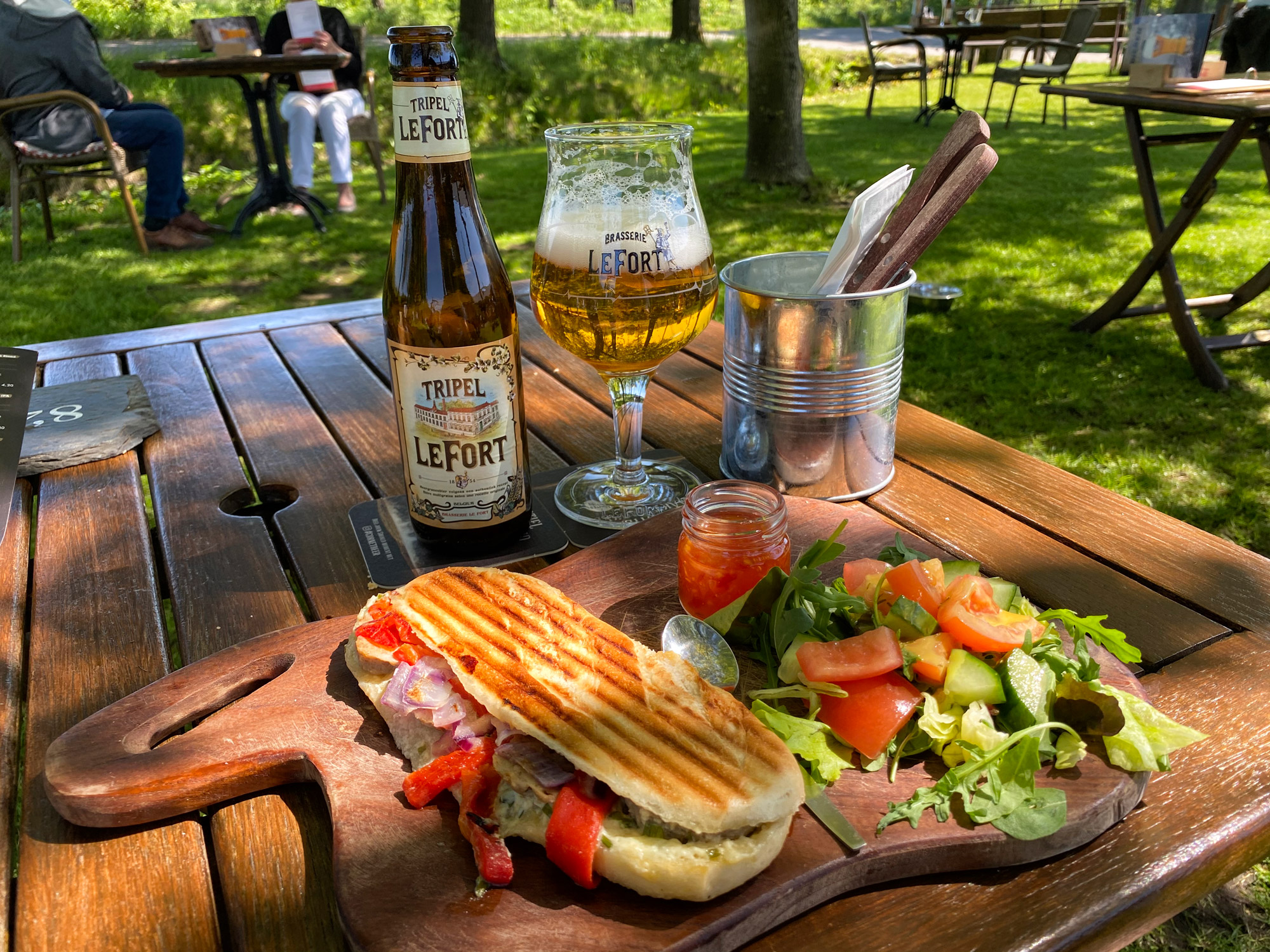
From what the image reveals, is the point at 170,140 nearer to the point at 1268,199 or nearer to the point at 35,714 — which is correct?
the point at 35,714

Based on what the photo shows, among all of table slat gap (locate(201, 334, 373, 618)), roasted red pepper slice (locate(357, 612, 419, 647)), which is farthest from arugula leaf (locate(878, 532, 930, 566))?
table slat gap (locate(201, 334, 373, 618))

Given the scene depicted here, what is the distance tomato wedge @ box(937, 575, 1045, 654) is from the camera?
1.17m

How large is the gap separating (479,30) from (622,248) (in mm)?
13393

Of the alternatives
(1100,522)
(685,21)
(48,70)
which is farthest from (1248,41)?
(685,21)

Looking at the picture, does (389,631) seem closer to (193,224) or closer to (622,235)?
(622,235)

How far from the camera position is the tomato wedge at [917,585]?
1244mm

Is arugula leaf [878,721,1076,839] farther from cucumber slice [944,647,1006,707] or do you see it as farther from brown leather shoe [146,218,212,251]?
brown leather shoe [146,218,212,251]

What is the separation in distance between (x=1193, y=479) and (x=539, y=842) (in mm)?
3858

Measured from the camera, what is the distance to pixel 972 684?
3.65 feet

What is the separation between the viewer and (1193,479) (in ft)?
12.9

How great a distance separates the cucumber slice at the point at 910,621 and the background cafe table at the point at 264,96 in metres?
7.70

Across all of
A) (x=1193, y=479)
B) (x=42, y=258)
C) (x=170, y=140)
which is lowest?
(x=1193, y=479)

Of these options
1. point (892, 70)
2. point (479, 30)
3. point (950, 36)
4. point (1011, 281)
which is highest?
point (479, 30)

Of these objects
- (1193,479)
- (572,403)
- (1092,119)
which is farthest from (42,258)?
(1092,119)
